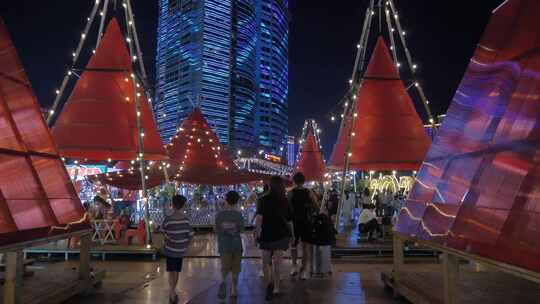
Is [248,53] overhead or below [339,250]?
overhead

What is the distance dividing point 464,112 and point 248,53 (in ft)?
385

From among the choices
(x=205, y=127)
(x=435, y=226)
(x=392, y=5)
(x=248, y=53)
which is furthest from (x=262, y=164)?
(x=248, y=53)

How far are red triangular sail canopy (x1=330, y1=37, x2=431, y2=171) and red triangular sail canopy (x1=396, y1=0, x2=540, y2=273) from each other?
7448 millimetres

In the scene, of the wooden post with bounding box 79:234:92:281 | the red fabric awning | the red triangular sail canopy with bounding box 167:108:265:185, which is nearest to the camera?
the wooden post with bounding box 79:234:92:281

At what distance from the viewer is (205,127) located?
930 inches

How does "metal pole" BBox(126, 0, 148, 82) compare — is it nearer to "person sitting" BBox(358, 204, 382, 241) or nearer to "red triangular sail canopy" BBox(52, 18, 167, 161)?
"red triangular sail canopy" BBox(52, 18, 167, 161)

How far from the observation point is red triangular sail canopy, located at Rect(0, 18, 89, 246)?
5.17 metres

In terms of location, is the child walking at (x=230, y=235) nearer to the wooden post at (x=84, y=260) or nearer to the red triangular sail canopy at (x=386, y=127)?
the wooden post at (x=84, y=260)

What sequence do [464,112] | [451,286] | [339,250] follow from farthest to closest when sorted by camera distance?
[339,250] → [464,112] → [451,286]

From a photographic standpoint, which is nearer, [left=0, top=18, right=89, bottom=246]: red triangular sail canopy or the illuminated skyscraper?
[left=0, top=18, right=89, bottom=246]: red triangular sail canopy

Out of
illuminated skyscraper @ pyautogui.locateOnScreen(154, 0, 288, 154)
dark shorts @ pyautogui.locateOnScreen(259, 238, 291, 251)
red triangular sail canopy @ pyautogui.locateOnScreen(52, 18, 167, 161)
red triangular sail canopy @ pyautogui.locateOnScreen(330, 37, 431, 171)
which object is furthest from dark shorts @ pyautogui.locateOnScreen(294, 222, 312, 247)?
illuminated skyscraper @ pyautogui.locateOnScreen(154, 0, 288, 154)

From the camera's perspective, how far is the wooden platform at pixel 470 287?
5551 millimetres

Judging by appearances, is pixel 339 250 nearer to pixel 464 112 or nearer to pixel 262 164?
pixel 464 112

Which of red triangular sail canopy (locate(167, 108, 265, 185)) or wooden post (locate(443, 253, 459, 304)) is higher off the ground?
red triangular sail canopy (locate(167, 108, 265, 185))
